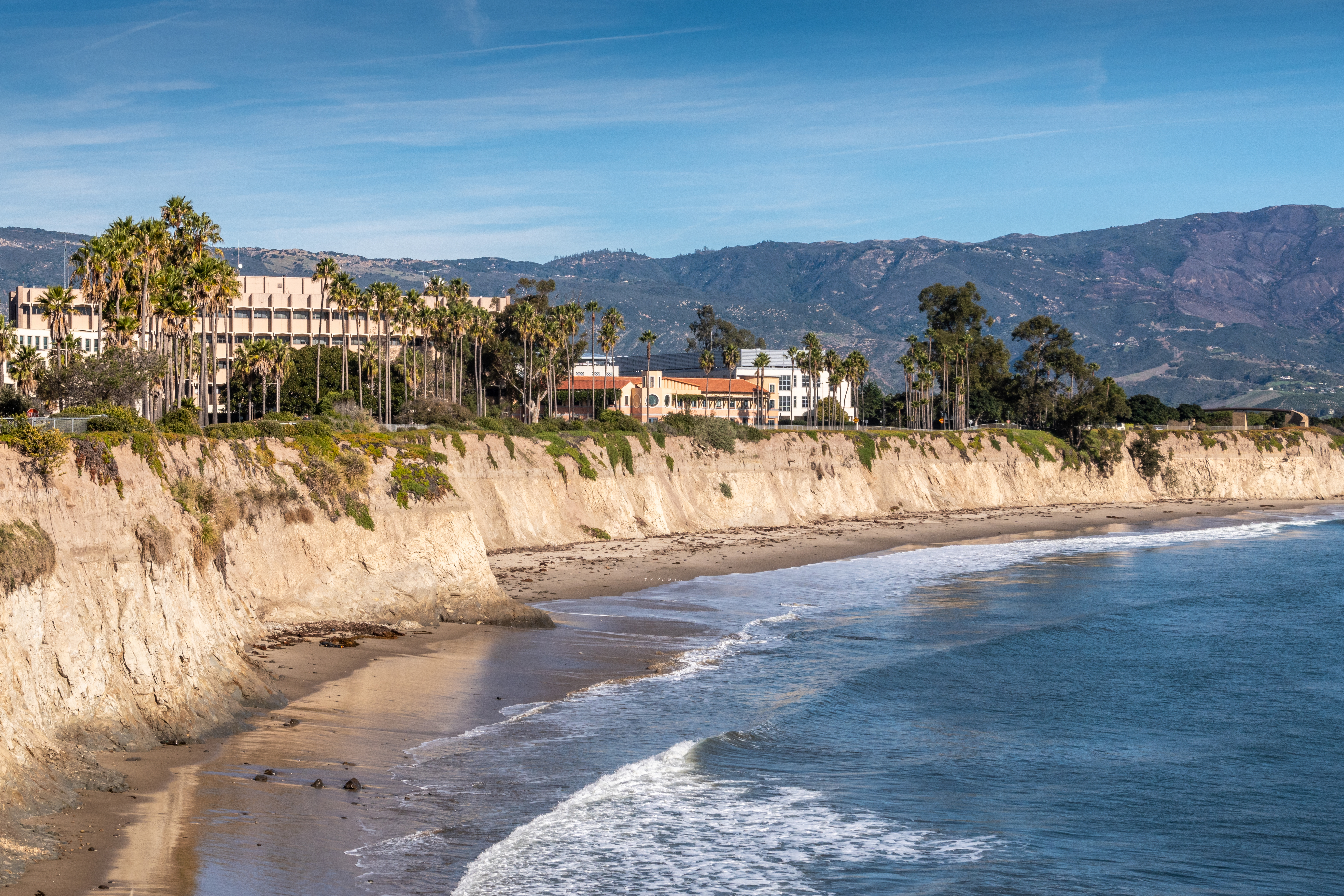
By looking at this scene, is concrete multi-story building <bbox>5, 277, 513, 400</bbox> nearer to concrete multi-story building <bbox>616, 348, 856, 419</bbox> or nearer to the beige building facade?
the beige building facade

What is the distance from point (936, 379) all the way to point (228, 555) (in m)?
112

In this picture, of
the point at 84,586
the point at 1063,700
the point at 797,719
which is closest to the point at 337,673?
the point at 84,586

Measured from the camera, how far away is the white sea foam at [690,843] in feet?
58.0

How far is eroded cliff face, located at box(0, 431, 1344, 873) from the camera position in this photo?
784 inches

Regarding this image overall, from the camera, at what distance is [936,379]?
135750 mm

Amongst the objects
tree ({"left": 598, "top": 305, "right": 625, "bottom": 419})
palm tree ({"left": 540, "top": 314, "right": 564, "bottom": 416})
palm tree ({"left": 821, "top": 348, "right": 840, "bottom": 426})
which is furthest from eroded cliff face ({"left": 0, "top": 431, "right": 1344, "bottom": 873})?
palm tree ({"left": 821, "top": 348, "right": 840, "bottom": 426})

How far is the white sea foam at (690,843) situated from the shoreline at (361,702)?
275 cm

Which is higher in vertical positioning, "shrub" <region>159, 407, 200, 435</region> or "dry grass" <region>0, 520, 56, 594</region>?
"shrub" <region>159, 407, 200, 435</region>

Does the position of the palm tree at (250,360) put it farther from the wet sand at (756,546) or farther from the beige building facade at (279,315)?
the beige building facade at (279,315)

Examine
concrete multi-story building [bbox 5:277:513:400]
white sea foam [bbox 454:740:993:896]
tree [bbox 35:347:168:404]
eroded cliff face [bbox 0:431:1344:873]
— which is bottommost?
white sea foam [bbox 454:740:993:896]

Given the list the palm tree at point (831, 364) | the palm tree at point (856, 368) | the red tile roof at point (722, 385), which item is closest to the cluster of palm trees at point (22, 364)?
the palm tree at point (856, 368)

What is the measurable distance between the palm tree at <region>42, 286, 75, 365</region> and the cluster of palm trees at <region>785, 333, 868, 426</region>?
245 ft

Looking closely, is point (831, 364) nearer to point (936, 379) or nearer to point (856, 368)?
point (856, 368)

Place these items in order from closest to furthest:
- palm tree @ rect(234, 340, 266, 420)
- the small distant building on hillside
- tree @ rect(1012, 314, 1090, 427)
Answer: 1. palm tree @ rect(234, 340, 266, 420)
2. tree @ rect(1012, 314, 1090, 427)
3. the small distant building on hillside
